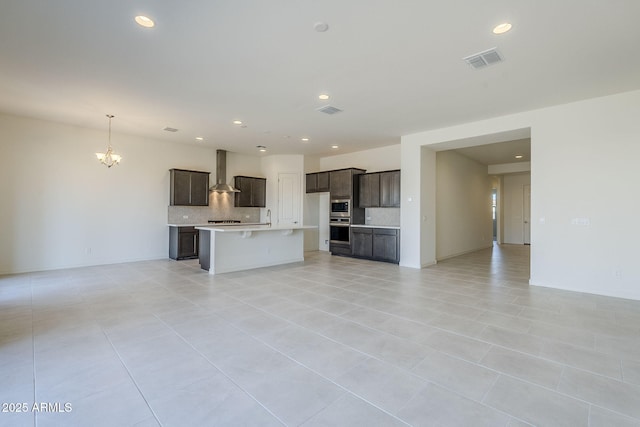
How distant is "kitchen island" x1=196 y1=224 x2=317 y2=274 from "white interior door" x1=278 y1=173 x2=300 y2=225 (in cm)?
195

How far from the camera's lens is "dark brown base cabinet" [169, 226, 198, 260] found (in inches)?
290

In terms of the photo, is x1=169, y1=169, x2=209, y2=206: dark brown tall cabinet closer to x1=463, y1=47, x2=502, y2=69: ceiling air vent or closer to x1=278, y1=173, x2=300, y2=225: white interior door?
x1=278, y1=173, x2=300, y2=225: white interior door

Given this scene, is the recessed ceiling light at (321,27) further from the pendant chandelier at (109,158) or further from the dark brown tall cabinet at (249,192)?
the dark brown tall cabinet at (249,192)

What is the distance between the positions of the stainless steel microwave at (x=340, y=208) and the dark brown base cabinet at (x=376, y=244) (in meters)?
0.57

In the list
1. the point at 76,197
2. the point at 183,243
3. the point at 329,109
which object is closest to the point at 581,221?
the point at 329,109

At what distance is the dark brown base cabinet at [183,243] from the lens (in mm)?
7355

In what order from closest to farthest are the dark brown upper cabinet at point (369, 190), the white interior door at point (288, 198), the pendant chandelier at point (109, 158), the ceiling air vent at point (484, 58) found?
the ceiling air vent at point (484, 58) → the pendant chandelier at point (109, 158) → the dark brown upper cabinet at point (369, 190) → the white interior door at point (288, 198)

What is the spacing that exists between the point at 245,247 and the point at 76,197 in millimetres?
3864

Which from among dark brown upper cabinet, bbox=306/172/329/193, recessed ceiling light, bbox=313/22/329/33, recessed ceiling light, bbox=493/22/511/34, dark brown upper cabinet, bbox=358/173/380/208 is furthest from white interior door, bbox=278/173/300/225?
recessed ceiling light, bbox=493/22/511/34

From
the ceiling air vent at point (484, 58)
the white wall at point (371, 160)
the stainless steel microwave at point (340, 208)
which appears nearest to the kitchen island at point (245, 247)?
the stainless steel microwave at point (340, 208)

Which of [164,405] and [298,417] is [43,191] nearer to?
[164,405]

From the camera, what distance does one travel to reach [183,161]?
7.97 m

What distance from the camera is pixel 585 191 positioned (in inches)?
185

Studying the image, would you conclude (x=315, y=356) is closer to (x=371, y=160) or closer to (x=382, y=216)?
(x=382, y=216)
